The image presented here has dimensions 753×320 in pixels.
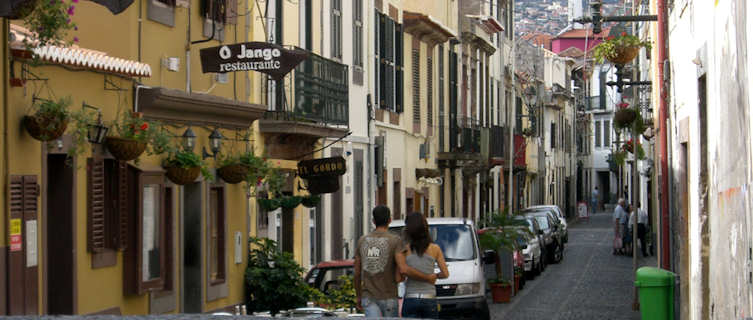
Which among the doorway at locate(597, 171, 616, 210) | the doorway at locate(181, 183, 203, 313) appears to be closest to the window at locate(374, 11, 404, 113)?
the doorway at locate(181, 183, 203, 313)

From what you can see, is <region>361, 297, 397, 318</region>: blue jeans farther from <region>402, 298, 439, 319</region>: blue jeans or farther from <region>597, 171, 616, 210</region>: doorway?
<region>597, 171, 616, 210</region>: doorway

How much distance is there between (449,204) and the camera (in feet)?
127

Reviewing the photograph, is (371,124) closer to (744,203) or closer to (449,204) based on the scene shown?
(449,204)

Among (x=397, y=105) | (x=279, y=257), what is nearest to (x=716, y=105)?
(x=279, y=257)

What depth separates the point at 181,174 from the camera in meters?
15.3

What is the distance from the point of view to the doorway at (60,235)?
1319 centimetres

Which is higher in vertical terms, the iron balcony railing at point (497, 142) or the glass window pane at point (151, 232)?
the iron balcony railing at point (497, 142)

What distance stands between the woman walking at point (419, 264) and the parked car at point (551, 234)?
2429 cm

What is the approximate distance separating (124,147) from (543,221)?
2573 centimetres

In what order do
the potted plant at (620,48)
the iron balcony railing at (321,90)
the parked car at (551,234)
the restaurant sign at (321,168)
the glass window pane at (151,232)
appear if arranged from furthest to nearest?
the parked car at (551,234) < the potted plant at (620,48) < the restaurant sign at (321,168) < the iron balcony railing at (321,90) < the glass window pane at (151,232)

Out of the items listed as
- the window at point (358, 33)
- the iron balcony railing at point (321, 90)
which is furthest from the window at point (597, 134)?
the iron balcony railing at point (321, 90)

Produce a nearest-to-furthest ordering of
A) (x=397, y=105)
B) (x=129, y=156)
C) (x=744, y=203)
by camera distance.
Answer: (x=744, y=203)
(x=129, y=156)
(x=397, y=105)

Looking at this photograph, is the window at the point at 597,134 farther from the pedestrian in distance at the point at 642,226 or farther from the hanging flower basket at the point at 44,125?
the hanging flower basket at the point at 44,125

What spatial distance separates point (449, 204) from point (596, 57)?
56.6 ft
